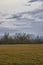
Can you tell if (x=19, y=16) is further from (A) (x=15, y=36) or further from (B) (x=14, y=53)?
(B) (x=14, y=53)

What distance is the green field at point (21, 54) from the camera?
236cm

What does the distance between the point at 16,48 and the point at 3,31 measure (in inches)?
10.6

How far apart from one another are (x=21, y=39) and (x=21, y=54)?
0.19 metres

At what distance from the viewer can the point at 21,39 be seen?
2457 millimetres

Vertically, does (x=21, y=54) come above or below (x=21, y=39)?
below

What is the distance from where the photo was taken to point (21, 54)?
2393mm

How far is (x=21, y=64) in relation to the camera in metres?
2.34

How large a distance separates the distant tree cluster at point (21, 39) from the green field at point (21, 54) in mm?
53

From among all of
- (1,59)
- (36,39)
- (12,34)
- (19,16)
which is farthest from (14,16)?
(1,59)

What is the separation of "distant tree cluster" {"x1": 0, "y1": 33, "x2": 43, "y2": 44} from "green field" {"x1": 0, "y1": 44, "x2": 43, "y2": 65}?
53 mm

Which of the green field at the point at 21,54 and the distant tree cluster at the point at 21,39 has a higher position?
the distant tree cluster at the point at 21,39

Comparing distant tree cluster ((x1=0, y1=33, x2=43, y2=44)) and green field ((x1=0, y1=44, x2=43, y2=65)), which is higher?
distant tree cluster ((x1=0, y1=33, x2=43, y2=44))

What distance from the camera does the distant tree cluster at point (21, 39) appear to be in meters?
2.45

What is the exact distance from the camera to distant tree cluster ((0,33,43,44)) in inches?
96.3
